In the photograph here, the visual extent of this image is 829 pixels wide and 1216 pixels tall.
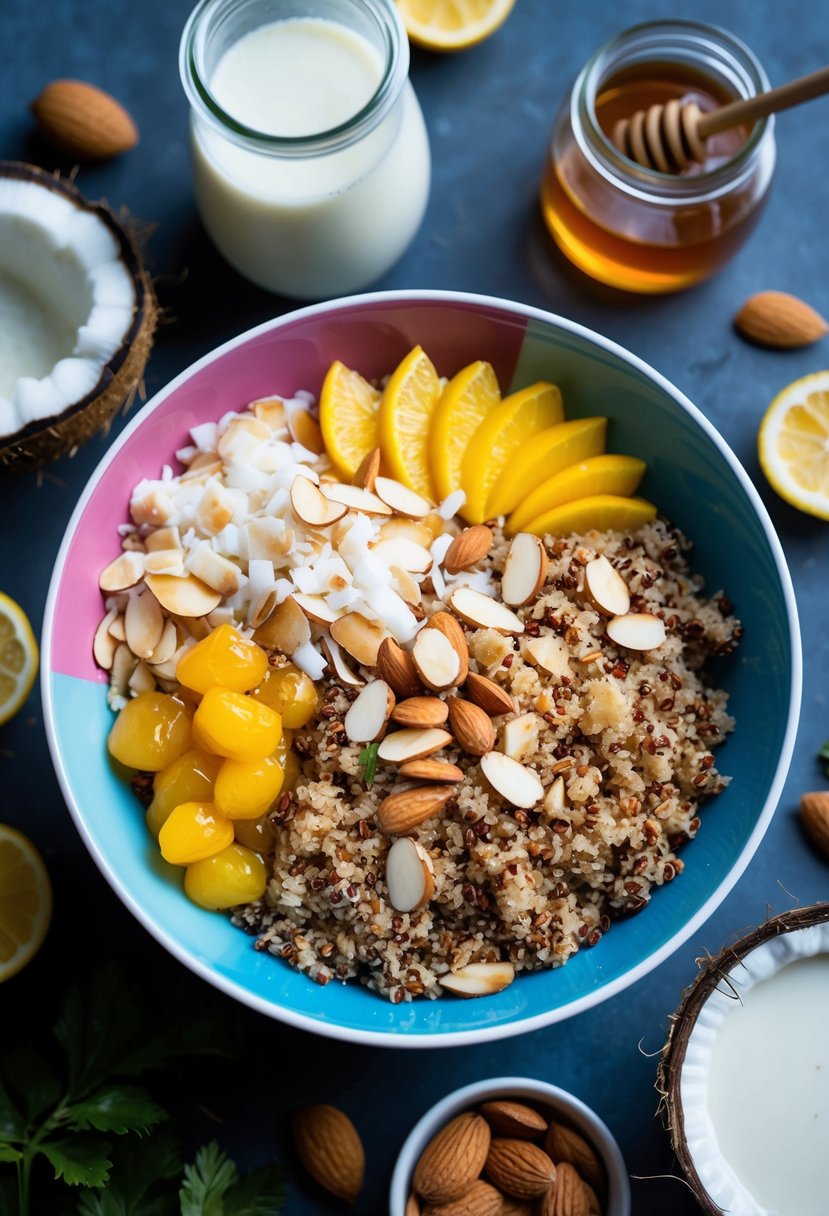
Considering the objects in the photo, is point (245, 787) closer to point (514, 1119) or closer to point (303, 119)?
point (514, 1119)

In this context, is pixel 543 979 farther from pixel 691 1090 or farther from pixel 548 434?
pixel 548 434

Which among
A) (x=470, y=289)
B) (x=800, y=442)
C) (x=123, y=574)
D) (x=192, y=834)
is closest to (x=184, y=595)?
(x=123, y=574)

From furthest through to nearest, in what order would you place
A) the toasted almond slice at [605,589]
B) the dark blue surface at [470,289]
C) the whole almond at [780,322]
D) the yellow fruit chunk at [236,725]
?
the whole almond at [780,322] → the dark blue surface at [470,289] → the toasted almond slice at [605,589] → the yellow fruit chunk at [236,725]

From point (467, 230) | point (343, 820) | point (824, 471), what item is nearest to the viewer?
point (343, 820)

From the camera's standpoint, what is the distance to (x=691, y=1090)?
4.82 ft

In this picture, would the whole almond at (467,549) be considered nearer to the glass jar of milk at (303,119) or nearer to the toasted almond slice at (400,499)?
the toasted almond slice at (400,499)

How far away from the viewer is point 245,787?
1.32 metres

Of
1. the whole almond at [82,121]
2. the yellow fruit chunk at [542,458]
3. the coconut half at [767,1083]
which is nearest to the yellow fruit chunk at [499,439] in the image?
the yellow fruit chunk at [542,458]

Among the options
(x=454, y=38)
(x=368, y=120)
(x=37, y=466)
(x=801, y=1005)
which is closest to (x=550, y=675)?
(x=801, y=1005)

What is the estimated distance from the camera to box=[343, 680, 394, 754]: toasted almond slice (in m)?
1.34

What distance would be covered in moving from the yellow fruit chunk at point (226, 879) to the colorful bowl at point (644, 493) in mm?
34

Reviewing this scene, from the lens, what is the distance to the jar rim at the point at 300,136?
137cm

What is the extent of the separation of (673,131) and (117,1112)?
1598mm

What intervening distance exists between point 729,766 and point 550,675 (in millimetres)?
276
